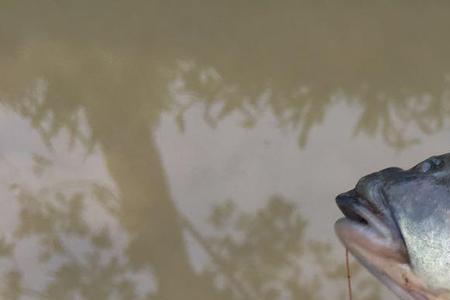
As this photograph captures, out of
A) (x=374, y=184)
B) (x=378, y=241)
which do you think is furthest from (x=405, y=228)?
(x=374, y=184)

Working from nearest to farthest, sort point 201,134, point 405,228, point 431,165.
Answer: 1. point 405,228
2. point 431,165
3. point 201,134

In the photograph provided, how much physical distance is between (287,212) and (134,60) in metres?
1.16

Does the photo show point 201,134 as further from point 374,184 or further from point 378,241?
point 378,241

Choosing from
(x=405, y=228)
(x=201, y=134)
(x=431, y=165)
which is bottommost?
(x=405, y=228)

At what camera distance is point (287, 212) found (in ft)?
11.9

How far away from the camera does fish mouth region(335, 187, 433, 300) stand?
2043 millimetres

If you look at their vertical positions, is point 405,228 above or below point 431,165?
→ below

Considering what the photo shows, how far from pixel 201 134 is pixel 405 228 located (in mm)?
1936

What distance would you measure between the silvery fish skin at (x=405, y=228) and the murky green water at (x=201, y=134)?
54.0 inches

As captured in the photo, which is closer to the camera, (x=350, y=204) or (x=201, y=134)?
(x=350, y=204)

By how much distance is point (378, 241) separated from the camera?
6.79 feet

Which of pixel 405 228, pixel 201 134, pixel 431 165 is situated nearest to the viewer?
pixel 405 228

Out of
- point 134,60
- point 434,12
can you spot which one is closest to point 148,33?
point 134,60

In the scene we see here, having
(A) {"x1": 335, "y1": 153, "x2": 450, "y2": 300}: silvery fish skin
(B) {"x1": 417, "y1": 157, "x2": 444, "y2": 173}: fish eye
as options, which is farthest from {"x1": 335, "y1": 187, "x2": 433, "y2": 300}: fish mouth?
(B) {"x1": 417, "y1": 157, "x2": 444, "y2": 173}: fish eye
